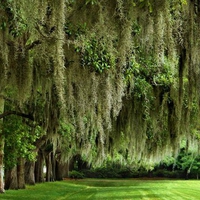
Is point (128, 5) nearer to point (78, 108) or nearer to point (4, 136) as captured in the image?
point (78, 108)

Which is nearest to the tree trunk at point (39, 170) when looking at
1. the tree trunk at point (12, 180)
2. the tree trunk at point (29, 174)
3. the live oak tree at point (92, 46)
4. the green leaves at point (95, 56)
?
the tree trunk at point (29, 174)

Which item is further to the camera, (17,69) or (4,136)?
(4,136)

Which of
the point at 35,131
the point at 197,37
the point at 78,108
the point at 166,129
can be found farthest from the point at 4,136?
the point at 197,37

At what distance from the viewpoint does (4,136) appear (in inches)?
607

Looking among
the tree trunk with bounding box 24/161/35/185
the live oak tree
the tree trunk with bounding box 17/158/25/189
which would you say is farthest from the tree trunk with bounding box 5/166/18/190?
the live oak tree

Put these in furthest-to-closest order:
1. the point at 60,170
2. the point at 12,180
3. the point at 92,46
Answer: the point at 60,170
the point at 12,180
the point at 92,46

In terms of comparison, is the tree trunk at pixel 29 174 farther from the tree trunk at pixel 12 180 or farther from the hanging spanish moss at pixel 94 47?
the hanging spanish moss at pixel 94 47

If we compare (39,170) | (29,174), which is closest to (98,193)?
(29,174)

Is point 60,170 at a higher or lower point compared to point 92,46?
lower

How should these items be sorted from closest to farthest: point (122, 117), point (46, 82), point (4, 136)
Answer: point (46, 82)
point (122, 117)
point (4, 136)

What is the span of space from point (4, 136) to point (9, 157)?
183 centimetres

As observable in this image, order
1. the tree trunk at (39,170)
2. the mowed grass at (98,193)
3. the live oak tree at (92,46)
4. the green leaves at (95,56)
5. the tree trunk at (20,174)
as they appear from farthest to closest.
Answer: the tree trunk at (39,170)
the tree trunk at (20,174)
the mowed grass at (98,193)
the green leaves at (95,56)
the live oak tree at (92,46)


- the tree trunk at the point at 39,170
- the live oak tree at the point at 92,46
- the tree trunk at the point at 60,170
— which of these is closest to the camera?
the live oak tree at the point at 92,46

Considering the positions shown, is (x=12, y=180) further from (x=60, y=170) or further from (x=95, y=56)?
(x=60, y=170)
